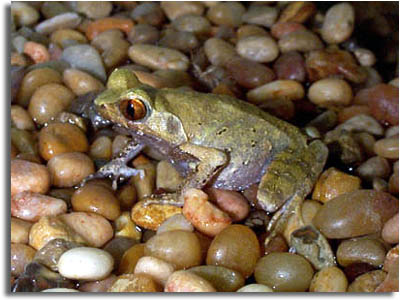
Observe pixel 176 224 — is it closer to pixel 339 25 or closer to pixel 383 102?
pixel 383 102

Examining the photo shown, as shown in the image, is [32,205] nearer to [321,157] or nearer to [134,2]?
[321,157]

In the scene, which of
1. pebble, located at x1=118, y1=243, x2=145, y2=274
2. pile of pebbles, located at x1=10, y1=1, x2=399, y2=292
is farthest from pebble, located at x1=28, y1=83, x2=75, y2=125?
pebble, located at x1=118, y1=243, x2=145, y2=274

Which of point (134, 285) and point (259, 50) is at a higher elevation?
point (259, 50)

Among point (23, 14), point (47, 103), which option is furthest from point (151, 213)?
point (23, 14)

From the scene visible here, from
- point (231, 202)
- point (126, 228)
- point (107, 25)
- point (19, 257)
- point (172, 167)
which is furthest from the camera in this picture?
point (107, 25)

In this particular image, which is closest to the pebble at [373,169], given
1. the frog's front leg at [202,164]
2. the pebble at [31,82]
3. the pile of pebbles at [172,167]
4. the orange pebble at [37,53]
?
the pile of pebbles at [172,167]

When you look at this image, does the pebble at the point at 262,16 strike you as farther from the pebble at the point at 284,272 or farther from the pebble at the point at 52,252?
the pebble at the point at 52,252

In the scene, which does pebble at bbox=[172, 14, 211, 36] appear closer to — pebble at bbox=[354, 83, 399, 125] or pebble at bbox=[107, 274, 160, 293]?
pebble at bbox=[354, 83, 399, 125]

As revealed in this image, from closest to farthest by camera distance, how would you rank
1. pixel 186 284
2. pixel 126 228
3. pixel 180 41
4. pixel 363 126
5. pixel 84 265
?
pixel 186 284
pixel 84 265
pixel 126 228
pixel 363 126
pixel 180 41
